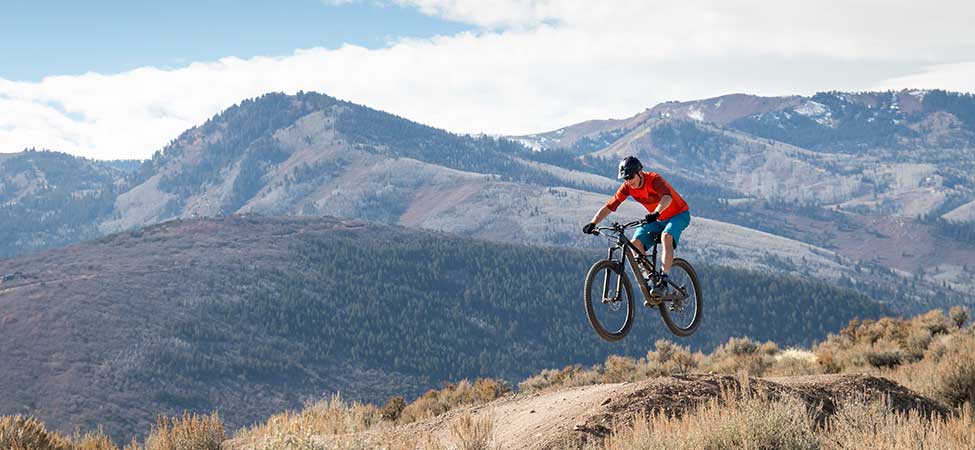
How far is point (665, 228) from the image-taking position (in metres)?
16.1

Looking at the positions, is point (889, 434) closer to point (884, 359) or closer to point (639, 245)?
point (639, 245)

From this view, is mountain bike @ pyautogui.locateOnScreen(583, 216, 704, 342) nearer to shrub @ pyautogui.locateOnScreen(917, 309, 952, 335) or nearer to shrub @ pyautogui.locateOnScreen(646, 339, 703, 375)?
shrub @ pyautogui.locateOnScreen(646, 339, 703, 375)

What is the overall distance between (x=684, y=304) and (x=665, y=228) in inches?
74.4

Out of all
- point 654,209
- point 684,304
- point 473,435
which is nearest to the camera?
point 473,435

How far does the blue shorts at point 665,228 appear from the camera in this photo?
1605 cm

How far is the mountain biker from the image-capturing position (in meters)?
15.6

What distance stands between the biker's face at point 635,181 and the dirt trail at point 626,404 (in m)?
3.78

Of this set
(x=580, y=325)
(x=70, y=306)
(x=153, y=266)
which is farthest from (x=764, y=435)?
(x=580, y=325)

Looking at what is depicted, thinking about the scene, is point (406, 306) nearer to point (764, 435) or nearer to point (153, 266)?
point (153, 266)

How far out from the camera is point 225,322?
15150 centimetres

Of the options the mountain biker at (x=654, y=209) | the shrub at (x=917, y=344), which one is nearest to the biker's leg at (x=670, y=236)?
the mountain biker at (x=654, y=209)

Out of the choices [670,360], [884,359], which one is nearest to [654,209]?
[884,359]

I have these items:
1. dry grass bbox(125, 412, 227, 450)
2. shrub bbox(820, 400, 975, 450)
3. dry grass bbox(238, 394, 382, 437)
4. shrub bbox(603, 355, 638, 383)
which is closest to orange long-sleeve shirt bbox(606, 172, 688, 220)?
shrub bbox(820, 400, 975, 450)

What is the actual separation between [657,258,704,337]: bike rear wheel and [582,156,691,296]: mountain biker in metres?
0.58
